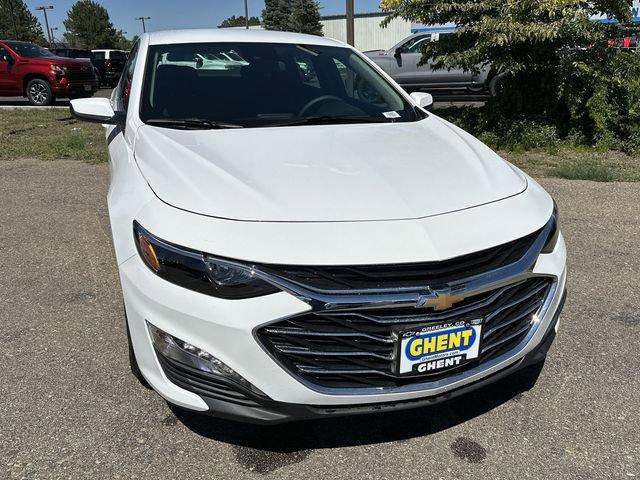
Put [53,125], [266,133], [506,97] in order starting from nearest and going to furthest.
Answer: [266,133], [506,97], [53,125]

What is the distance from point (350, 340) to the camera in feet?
6.39

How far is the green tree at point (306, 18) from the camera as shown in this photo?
148ft

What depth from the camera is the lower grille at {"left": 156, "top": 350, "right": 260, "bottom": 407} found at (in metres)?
2.00

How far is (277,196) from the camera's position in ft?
7.18

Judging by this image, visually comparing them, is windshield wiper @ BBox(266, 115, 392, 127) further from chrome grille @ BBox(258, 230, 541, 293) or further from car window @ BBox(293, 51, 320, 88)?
chrome grille @ BBox(258, 230, 541, 293)

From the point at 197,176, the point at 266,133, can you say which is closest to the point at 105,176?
the point at 266,133

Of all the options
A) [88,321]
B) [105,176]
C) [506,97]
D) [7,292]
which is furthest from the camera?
[506,97]

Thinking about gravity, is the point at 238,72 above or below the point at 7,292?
above

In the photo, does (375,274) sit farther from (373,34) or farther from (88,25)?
(88,25)

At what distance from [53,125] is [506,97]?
8.17 m

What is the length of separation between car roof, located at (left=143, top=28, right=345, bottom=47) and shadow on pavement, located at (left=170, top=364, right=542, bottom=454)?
7.77 ft

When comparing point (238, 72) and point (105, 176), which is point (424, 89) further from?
point (238, 72)

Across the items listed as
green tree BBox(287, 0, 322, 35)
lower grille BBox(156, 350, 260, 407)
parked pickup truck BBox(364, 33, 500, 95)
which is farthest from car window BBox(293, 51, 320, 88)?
green tree BBox(287, 0, 322, 35)

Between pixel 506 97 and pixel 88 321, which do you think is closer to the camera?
pixel 88 321
